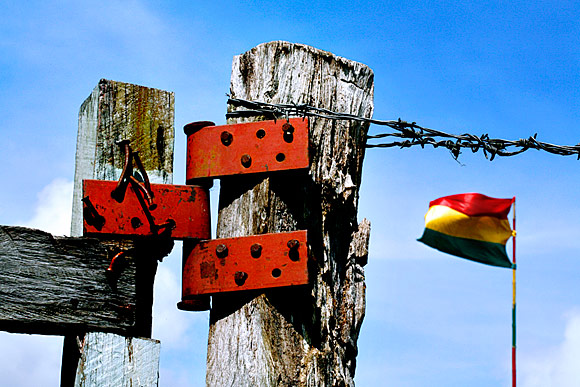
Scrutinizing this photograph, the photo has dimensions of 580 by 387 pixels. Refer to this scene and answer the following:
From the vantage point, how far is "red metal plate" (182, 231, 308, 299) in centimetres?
225

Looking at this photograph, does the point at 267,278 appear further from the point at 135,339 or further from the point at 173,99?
the point at 173,99

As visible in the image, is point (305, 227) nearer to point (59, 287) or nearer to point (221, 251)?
point (221, 251)

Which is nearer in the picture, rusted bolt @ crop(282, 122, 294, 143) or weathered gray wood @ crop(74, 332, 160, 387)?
weathered gray wood @ crop(74, 332, 160, 387)

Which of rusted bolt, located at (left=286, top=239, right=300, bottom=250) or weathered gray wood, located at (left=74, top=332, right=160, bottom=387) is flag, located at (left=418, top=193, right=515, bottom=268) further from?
weathered gray wood, located at (left=74, top=332, right=160, bottom=387)

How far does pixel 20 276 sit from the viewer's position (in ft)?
7.10

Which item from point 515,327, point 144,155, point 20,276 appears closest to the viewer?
point 20,276

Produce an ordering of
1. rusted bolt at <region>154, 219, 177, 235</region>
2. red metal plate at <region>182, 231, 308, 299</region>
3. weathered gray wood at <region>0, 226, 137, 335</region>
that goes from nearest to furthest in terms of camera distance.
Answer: weathered gray wood at <region>0, 226, 137, 335</region>, red metal plate at <region>182, 231, 308, 299</region>, rusted bolt at <region>154, 219, 177, 235</region>

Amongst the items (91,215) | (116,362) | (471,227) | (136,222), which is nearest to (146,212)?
(136,222)

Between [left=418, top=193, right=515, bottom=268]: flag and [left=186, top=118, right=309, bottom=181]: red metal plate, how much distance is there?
55 cm

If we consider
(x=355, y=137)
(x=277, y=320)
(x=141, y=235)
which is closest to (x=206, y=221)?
(x=141, y=235)

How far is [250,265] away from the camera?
7.47ft

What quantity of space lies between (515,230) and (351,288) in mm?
666

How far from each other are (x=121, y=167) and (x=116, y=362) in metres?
0.70

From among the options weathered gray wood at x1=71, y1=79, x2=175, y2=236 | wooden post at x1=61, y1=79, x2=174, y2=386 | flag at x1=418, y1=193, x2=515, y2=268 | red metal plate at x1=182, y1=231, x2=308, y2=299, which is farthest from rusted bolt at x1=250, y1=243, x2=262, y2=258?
flag at x1=418, y1=193, x2=515, y2=268
